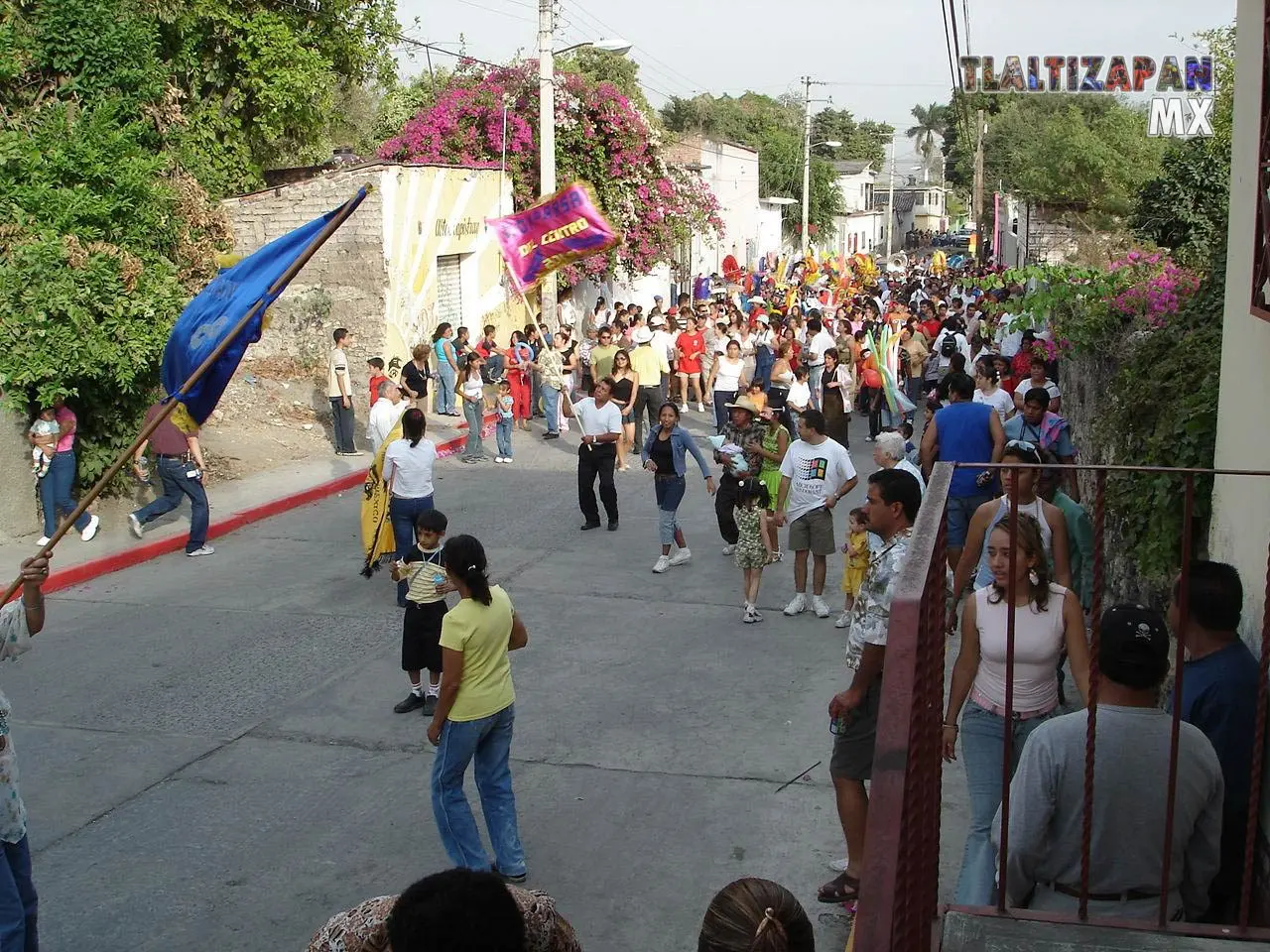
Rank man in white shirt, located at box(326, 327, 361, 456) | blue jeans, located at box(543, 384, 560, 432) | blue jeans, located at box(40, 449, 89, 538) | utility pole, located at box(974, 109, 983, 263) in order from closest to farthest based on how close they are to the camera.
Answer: blue jeans, located at box(40, 449, 89, 538)
man in white shirt, located at box(326, 327, 361, 456)
blue jeans, located at box(543, 384, 560, 432)
utility pole, located at box(974, 109, 983, 263)

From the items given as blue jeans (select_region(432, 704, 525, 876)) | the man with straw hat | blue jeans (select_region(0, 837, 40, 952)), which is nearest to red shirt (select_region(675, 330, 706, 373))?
the man with straw hat

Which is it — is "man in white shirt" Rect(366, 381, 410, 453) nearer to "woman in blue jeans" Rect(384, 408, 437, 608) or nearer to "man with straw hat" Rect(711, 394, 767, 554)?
"woman in blue jeans" Rect(384, 408, 437, 608)

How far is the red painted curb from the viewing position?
11.7 meters

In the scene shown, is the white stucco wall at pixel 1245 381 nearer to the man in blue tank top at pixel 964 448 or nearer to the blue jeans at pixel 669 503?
the man in blue tank top at pixel 964 448

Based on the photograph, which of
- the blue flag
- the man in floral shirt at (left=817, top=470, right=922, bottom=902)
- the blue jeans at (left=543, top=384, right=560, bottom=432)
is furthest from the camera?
the blue jeans at (left=543, top=384, right=560, bottom=432)

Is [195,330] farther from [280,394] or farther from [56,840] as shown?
[280,394]

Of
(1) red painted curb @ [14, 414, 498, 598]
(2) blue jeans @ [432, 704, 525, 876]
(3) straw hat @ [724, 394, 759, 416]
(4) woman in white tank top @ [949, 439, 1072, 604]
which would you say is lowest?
(1) red painted curb @ [14, 414, 498, 598]

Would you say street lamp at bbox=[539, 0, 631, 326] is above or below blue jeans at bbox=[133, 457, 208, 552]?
above

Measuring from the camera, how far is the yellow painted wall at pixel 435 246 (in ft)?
70.2

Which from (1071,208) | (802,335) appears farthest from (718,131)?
(802,335)

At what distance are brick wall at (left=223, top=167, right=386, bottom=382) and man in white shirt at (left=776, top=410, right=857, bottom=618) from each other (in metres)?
12.4

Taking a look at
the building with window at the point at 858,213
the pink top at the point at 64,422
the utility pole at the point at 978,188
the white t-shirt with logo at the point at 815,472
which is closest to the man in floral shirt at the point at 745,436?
the white t-shirt with logo at the point at 815,472

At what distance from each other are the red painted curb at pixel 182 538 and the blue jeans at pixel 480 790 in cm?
599

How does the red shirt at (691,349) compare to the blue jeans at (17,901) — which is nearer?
the blue jeans at (17,901)
